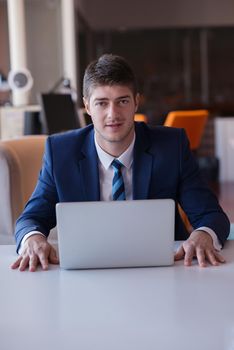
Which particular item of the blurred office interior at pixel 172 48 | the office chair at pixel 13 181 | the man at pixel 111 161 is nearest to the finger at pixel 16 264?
the man at pixel 111 161

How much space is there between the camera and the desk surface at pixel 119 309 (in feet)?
3.18

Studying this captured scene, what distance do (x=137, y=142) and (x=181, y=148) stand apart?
0.15m

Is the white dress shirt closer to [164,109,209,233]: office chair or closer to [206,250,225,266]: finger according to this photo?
[206,250,225,266]: finger

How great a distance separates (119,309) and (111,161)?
787 millimetres

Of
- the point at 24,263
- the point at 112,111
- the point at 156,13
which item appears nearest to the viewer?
the point at 24,263

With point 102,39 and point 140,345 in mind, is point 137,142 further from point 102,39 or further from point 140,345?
point 102,39

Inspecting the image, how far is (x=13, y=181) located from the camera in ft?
7.86

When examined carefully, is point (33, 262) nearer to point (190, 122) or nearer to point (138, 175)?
point (138, 175)

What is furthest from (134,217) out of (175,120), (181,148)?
(175,120)

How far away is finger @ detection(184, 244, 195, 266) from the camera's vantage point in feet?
4.75

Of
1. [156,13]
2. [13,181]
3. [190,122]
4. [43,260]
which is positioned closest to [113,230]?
[43,260]

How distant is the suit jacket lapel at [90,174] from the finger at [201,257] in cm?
48

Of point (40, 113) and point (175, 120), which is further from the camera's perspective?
point (175, 120)

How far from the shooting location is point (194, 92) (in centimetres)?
966
